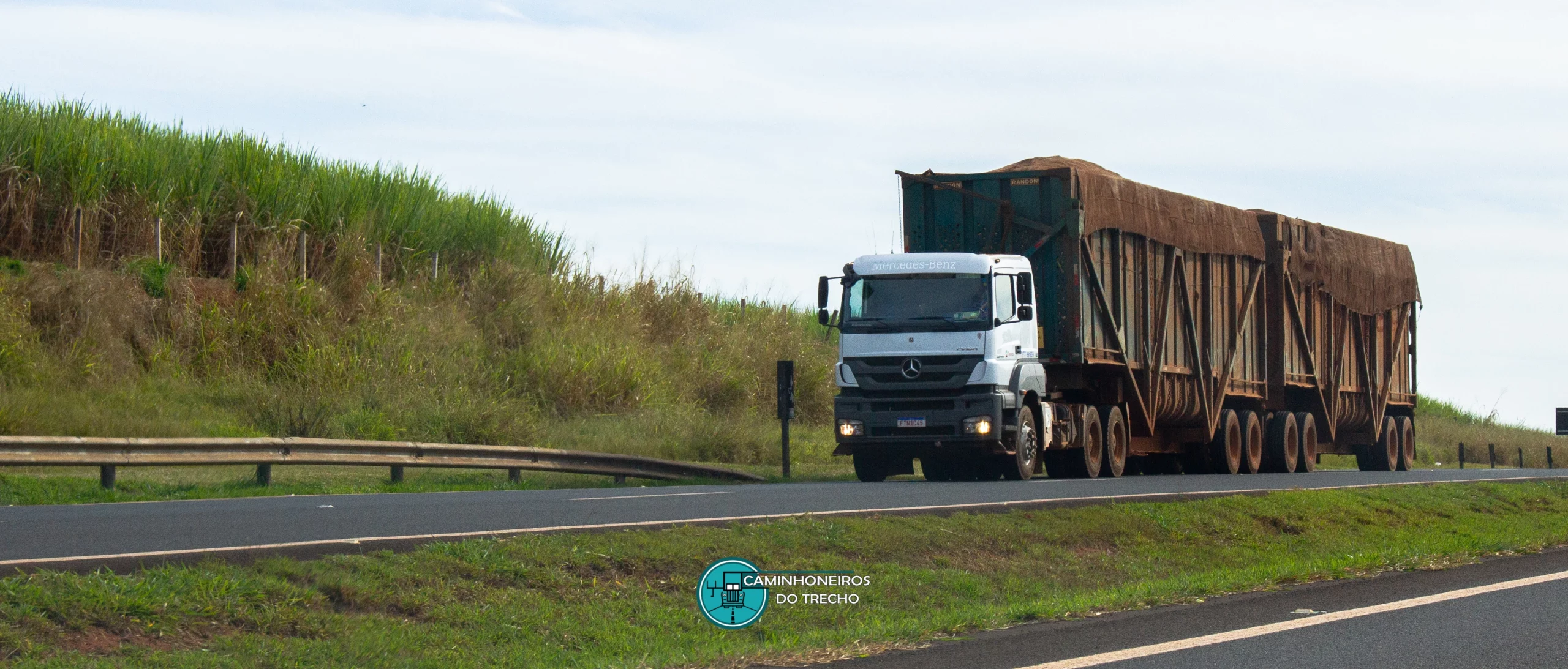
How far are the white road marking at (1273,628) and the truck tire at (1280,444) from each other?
54.4 feet

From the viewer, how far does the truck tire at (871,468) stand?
2136 centimetres

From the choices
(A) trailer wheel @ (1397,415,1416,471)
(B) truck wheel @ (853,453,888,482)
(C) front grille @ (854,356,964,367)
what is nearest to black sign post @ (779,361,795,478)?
(B) truck wheel @ (853,453,888,482)

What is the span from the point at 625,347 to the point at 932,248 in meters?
15.8

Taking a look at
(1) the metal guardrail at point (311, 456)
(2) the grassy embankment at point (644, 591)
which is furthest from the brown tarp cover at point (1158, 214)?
(2) the grassy embankment at point (644, 591)

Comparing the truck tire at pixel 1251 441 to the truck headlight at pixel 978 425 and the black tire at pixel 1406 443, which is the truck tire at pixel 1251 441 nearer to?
the black tire at pixel 1406 443

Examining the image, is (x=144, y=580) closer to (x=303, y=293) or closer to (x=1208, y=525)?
(x=1208, y=525)

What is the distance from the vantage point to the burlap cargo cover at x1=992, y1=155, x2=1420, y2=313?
Result: 71.2ft

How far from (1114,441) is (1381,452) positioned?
37.3 feet

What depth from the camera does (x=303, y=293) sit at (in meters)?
31.7

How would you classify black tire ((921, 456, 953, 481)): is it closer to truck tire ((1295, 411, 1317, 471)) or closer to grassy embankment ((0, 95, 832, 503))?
grassy embankment ((0, 95, 832, 503))

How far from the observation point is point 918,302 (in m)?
19.5

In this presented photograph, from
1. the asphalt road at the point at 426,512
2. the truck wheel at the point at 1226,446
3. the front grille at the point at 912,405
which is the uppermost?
the front grille at the point at 912,405

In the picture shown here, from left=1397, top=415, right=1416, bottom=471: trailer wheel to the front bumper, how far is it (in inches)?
649

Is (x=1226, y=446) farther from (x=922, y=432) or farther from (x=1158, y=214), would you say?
(x=922, y=432)
